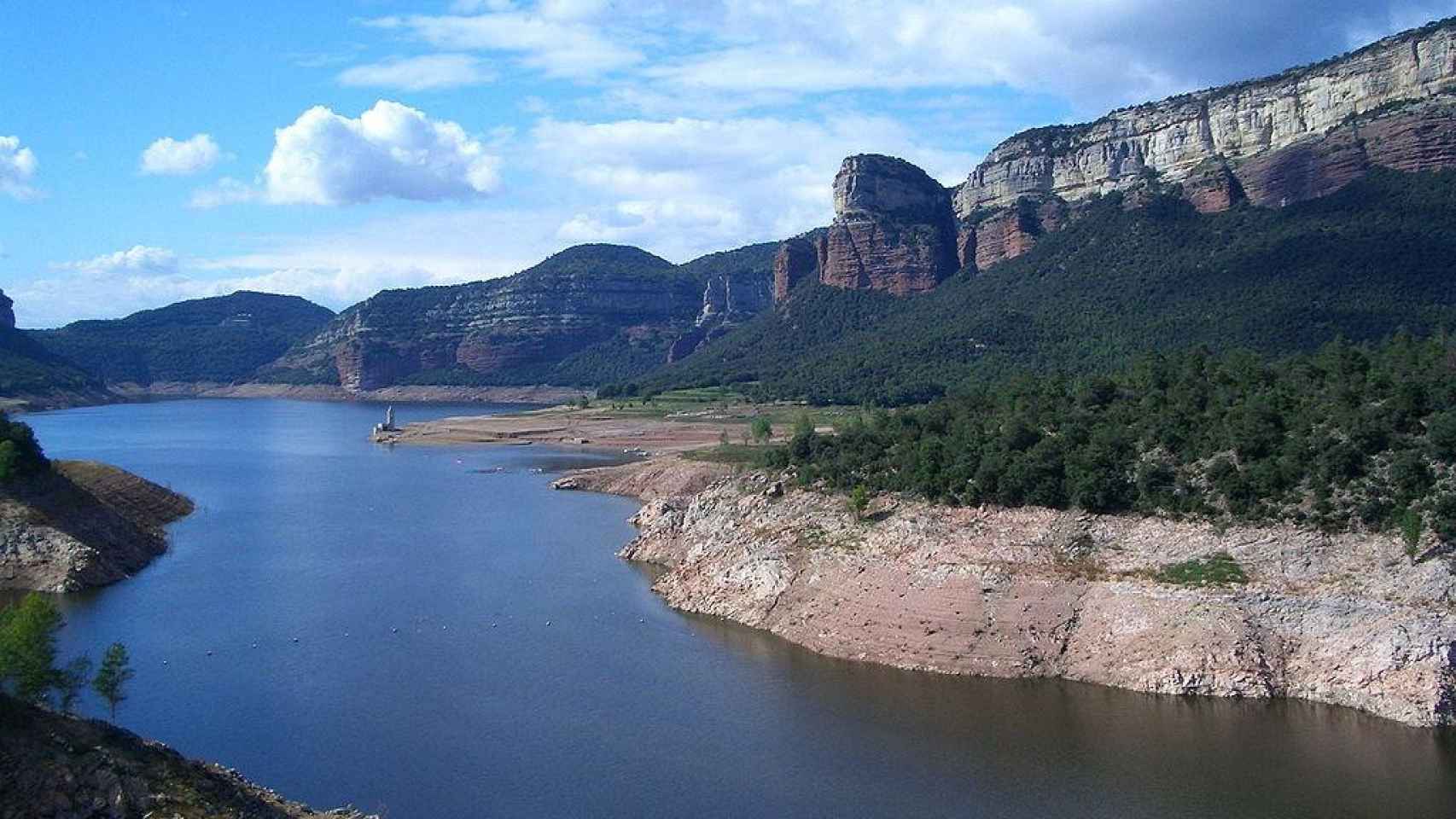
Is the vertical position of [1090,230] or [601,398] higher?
[1090,230]

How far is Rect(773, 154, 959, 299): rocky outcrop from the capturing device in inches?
7077

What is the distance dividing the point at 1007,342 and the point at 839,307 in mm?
59632

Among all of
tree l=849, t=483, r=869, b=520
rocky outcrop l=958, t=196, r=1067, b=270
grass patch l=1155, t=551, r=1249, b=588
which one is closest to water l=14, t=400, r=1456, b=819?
grass patch l=1155, t=551, r=1249, b=588

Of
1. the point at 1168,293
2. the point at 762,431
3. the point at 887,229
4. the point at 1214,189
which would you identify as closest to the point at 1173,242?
the point at 1214,189

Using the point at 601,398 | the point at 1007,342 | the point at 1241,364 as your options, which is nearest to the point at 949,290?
the point at 1007,342

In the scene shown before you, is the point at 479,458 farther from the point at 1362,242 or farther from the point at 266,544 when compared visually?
the point at 1362,242

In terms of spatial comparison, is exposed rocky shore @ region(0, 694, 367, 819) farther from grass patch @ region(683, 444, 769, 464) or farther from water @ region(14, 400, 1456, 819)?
grass patch @ region(683, 444, 769, 464)

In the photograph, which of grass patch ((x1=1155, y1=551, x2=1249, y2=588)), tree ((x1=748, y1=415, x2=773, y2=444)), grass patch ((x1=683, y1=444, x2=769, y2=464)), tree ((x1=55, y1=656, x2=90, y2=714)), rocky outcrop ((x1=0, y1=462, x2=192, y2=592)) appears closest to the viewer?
tree ((x1=55, y1=656, x2=90, y2=714))

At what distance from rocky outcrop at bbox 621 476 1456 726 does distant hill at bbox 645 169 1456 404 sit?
47.6 m

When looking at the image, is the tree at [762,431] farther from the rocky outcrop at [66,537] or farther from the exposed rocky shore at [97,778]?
the exposed rocky shore at [97,778]

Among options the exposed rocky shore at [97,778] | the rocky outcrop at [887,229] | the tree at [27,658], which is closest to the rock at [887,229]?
the rocky outcrop at [887,229]

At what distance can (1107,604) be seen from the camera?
40969mm

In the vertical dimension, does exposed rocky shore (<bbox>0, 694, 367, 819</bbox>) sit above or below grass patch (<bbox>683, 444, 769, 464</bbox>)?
below

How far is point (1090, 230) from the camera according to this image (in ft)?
478
